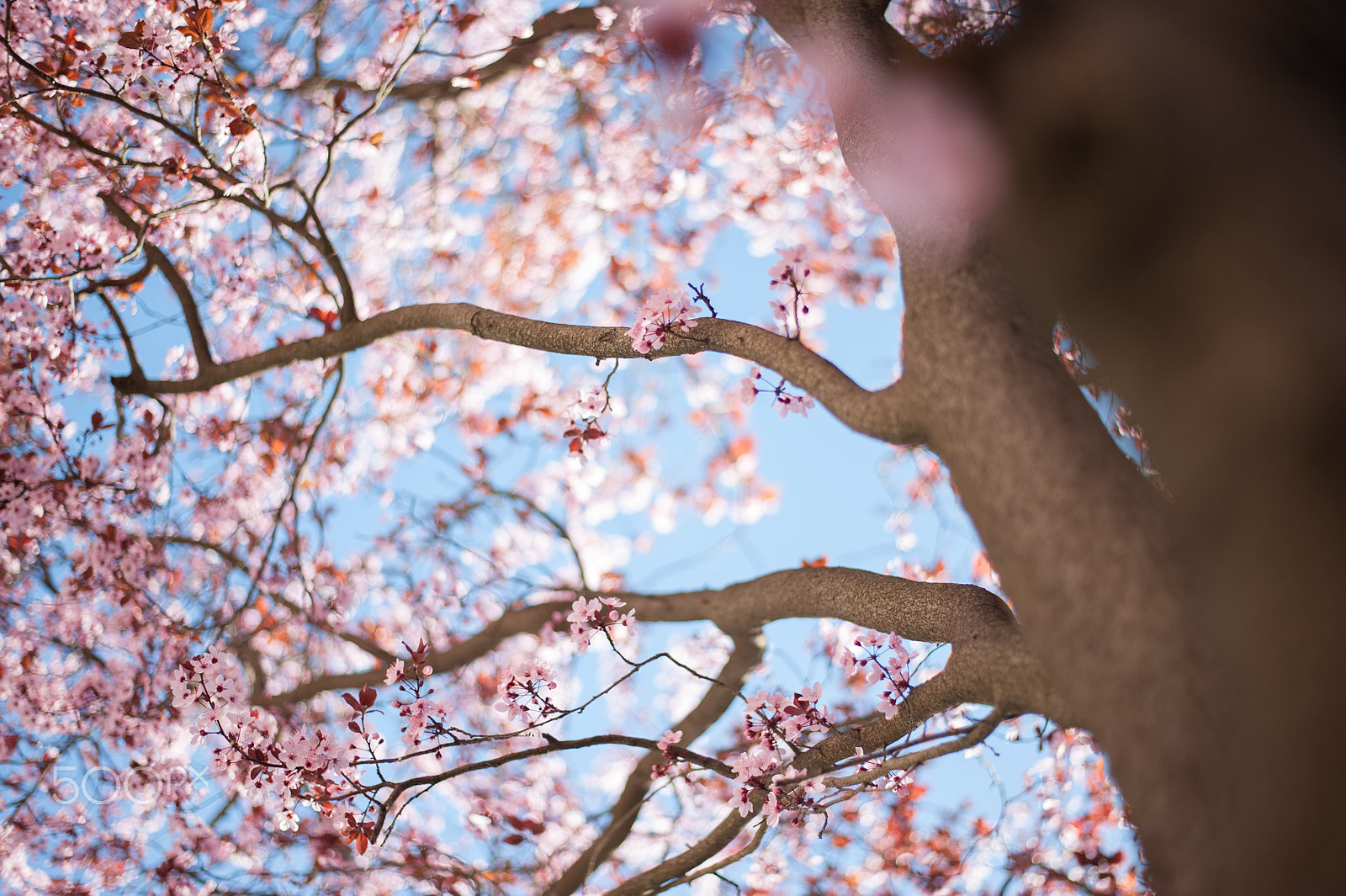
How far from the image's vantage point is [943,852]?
190 inches

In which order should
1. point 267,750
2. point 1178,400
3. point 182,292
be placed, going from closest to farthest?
point 1178,400
point 267,750
point 182,292

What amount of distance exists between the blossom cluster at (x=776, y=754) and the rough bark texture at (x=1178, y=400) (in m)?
0.95

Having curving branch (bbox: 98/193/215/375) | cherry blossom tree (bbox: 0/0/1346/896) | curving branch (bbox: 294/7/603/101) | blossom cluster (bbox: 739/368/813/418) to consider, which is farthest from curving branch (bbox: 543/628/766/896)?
curving branch (bbox: 294/7/603/101)

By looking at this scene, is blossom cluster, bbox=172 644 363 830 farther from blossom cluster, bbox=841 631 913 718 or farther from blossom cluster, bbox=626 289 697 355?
blossom cluster, bbox=841 631 913 718

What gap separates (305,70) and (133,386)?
99.1 inches

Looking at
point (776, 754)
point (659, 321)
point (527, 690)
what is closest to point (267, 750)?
point (527, 690)

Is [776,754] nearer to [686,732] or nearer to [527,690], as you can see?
[527,690]

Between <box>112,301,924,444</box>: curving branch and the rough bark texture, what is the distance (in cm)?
10

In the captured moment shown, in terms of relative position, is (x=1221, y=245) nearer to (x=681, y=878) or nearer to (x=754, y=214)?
(x=681, y=878)

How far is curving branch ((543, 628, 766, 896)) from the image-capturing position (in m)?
3.23

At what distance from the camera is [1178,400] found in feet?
4.34

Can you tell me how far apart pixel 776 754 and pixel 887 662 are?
42cm

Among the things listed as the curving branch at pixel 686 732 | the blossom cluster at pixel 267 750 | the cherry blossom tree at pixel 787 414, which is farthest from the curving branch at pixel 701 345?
the curving branch at pixel 686 732

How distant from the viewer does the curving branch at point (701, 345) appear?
68.1 inches
